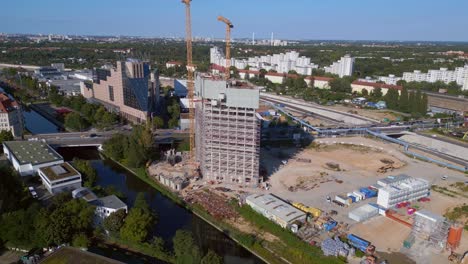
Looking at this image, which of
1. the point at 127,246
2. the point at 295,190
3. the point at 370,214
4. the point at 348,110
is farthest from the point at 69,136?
the point at 348,110

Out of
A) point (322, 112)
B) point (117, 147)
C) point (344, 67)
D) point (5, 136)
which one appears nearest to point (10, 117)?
point (5, 136)

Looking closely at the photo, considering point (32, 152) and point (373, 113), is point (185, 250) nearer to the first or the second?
point (32, 152)

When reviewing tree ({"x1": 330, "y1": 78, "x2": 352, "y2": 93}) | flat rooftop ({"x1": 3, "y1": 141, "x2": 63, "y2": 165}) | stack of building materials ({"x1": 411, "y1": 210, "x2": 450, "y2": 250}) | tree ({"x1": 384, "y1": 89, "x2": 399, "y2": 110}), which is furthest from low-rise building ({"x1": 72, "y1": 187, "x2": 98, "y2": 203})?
tree ({"x1": 330, "y1": 78, "x2": 352, "y2": 93})

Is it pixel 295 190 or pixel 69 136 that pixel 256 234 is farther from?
pixel 69 136

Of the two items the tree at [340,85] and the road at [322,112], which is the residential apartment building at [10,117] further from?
the tree at [340,85]

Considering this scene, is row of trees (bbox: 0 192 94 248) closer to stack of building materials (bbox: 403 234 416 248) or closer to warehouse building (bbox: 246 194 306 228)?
warehouse building (bbox: 246 194 306 228)

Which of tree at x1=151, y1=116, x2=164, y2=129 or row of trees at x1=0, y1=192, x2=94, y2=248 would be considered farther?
tree at x1=151, y1=116, x2=164, y2=129

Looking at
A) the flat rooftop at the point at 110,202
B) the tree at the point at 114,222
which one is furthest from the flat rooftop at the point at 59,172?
the tree at the point at 114,222
